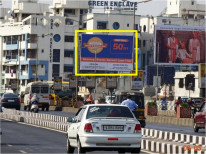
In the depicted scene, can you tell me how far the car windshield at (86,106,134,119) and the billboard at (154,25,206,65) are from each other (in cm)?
6983

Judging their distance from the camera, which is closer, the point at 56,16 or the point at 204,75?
the point at 204,75

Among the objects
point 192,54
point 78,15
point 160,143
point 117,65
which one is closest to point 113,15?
point 78,15

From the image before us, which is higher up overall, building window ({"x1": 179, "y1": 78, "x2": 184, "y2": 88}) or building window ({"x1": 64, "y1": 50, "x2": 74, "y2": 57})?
building window ({"x1": 64, "y1": 50, "x2": 74, "y2": 57})

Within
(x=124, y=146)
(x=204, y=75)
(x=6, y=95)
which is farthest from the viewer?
(x=6, y=95)

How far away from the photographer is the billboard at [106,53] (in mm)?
78875

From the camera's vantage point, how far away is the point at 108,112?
758 inches

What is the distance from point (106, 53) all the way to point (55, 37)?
202 ft

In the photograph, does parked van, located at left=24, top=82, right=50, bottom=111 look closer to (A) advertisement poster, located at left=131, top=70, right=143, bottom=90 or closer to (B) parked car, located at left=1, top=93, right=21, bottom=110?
(B) parked car, located at left=1, top=93, right=21, bottom=110

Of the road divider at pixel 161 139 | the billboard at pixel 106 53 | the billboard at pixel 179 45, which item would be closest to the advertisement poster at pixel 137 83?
the billboard at pixel 106 53

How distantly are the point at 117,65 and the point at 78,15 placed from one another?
67754 mm

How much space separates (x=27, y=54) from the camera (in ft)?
455

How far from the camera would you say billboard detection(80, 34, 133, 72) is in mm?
78875

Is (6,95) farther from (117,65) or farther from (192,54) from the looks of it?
(192,54)

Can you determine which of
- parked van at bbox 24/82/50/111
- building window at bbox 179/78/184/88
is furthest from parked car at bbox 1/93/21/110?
building window at bbox 179/78/184/88
